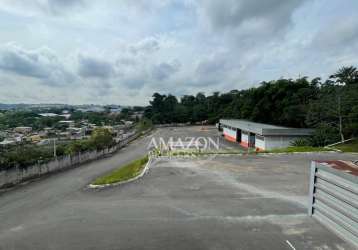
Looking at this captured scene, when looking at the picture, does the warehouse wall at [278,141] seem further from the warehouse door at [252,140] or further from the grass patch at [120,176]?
the grass patch at [120,176]

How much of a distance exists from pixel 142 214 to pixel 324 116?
24286 mm

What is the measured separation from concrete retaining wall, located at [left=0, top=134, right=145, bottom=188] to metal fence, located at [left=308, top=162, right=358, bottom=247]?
14967mm

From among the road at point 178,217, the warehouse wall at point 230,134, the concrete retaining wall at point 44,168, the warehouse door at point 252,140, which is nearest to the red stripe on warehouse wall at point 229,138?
the warehouse wall at point 230,134

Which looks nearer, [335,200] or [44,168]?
[335,200]

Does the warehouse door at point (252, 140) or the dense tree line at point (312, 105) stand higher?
the dense tree line at point (312, 105)

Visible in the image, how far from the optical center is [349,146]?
71.1 feet

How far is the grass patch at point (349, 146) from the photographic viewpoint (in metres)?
20.3

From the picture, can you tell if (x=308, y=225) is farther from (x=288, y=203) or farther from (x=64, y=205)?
(x=64, y=205)

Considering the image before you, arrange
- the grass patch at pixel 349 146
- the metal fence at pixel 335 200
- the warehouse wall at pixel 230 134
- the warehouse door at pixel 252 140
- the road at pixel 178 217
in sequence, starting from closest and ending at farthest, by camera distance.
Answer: the metal fence at pixel 335 200, the road at pixel 178 217, the grass patch at pixel 349 146, the warehouse door at pixel 252 140, the warehouse wall at pixel 230 134

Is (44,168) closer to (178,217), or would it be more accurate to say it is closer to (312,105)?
(178,217)

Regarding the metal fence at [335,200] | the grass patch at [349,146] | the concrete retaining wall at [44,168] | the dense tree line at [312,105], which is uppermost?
the dense tree line at [312,105]

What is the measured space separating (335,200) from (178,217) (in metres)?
3.57

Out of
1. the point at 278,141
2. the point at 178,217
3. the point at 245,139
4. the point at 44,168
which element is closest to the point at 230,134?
the point at 245,139

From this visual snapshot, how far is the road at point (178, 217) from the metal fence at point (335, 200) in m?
0.21
